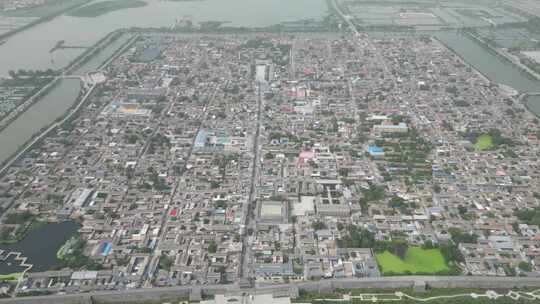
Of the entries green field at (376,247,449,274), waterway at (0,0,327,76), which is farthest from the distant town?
waterway at (0,0,327,76)

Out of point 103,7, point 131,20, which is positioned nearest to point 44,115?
point 131,20

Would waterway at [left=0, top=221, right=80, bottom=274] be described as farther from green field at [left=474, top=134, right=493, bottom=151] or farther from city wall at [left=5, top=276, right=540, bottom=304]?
green field at [left=474, top=134, right=493, bottom=151]

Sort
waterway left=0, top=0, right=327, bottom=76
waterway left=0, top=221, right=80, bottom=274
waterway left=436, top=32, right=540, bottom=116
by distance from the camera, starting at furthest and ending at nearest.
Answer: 1. waterway left=0, top=0, right=327, bottom=76
2. waterway left=436, top=32, right=540, bottom=116
3. waterway left=0, top=221, right=80, bottom=274

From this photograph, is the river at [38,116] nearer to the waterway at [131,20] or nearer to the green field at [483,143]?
the waterway at [131,20]

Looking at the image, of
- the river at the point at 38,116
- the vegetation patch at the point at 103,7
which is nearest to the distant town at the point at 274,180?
the river at the point at 38,116

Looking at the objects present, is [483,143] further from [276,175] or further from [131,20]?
[131,20]

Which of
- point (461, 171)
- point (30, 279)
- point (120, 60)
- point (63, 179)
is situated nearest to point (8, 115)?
point (63, 179)
